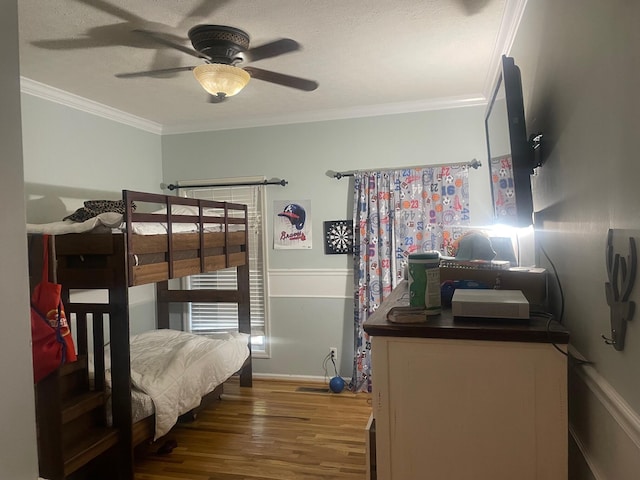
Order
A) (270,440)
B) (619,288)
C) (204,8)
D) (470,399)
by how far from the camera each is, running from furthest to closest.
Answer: (270,440) < (204,8) < (470,399) < (619,288)

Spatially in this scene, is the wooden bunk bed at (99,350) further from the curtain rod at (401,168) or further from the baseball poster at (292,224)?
the curtain rod at (401,168)

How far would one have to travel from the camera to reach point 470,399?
121 centimetres

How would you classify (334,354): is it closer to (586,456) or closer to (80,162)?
(80,162)

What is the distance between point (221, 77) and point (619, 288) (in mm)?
2007

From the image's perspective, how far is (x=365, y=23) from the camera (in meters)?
2.32

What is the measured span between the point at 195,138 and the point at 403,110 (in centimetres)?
203

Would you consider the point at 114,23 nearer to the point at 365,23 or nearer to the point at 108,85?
the point at 108,85

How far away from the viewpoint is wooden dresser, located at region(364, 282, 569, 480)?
3.80 feet

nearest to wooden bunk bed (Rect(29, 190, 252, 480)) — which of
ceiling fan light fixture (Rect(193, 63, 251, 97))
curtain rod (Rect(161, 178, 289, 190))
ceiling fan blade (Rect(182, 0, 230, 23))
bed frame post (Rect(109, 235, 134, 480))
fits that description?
bed frame post (Rect(109, 235, 134, 480))

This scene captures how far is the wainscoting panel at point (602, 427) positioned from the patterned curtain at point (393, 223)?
7.99 ft

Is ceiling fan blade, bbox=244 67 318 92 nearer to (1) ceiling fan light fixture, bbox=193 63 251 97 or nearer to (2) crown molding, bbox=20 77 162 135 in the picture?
(1) ceiling fan light fixture, bbox=193 63 251 97

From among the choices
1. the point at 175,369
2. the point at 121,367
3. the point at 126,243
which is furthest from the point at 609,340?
the point at 175,369

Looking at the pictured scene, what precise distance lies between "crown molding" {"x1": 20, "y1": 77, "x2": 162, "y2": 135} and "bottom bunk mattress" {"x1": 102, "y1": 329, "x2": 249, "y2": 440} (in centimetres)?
188

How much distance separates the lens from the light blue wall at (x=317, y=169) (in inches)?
152
